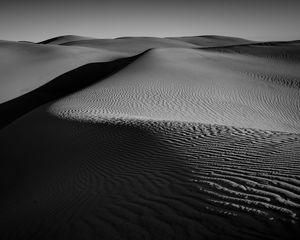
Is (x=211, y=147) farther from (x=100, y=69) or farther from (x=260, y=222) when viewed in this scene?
(x=100, y=69)

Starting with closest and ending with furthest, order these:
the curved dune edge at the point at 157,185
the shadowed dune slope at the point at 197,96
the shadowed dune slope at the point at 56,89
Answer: the curved dune edge at the point at 157,185
the shadowed dune slope at the point at 197,96
the shadowed dune slope at the point at 56,89

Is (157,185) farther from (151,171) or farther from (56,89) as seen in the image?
(56,89)

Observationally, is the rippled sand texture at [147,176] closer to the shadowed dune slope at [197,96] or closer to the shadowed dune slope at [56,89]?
the shadowed dune slope at [197,96]

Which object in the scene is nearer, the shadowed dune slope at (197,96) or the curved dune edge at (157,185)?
the curved dune edge at (157,185)

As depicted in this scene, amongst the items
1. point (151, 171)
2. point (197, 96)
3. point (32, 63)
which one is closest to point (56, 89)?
point (32, 63)

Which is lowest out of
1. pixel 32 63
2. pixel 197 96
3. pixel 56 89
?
pixel 56 89

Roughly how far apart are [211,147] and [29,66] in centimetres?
2523

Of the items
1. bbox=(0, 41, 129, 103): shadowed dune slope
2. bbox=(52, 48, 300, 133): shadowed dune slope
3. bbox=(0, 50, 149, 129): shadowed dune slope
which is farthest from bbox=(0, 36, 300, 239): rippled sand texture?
bbox=(0, 41, 129, 103): shadowed dune slope

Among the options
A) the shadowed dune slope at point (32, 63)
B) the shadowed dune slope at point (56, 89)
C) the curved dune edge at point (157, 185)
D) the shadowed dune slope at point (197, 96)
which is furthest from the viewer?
the shadowed dune slope at point (32, 63)

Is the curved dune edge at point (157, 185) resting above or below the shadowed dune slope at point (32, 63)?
below

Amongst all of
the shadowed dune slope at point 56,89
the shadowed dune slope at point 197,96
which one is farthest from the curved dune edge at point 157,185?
the shadowed dune slope at point 56,89

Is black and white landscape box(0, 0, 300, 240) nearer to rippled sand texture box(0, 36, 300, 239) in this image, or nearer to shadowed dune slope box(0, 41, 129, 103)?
rippled sand texture box(0, 36, 300, 239)

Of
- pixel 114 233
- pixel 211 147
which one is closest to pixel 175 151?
pixel 211 147

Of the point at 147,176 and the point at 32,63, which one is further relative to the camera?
the point at 32,63
